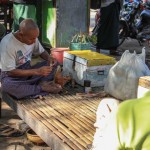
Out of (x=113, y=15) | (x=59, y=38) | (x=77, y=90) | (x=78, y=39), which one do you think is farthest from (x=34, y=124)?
(x=113, y=15)

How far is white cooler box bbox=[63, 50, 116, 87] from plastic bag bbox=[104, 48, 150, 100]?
0.54 m

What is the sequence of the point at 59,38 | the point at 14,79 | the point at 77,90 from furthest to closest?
the point at 59,38 → the point at 77,90 → the point at 14,79

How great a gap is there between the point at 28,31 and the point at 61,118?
100cm

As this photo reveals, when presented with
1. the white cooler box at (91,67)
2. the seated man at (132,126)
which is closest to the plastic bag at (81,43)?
the white cooler box at (91,67)

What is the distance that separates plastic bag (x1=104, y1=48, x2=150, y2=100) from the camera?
3.08 metres

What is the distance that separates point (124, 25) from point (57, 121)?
610 centimetres

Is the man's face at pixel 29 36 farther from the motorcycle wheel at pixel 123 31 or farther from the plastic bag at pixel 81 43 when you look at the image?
the motorcycle wheel at pixel 123 31

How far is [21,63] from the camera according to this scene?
356cm

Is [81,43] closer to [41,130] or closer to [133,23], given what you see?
[41,130]

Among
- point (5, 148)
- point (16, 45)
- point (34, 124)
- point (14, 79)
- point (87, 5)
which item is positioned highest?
point (87, 5)

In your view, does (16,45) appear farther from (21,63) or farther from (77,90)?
(77,90)

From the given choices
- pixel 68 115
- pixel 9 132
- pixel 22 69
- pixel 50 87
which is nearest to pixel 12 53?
pixel 22 69

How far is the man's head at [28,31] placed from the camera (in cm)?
333

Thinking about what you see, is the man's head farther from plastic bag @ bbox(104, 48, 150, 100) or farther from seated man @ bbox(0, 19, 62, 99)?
plastic bag @ bbox(104, 48, 150, 100)
